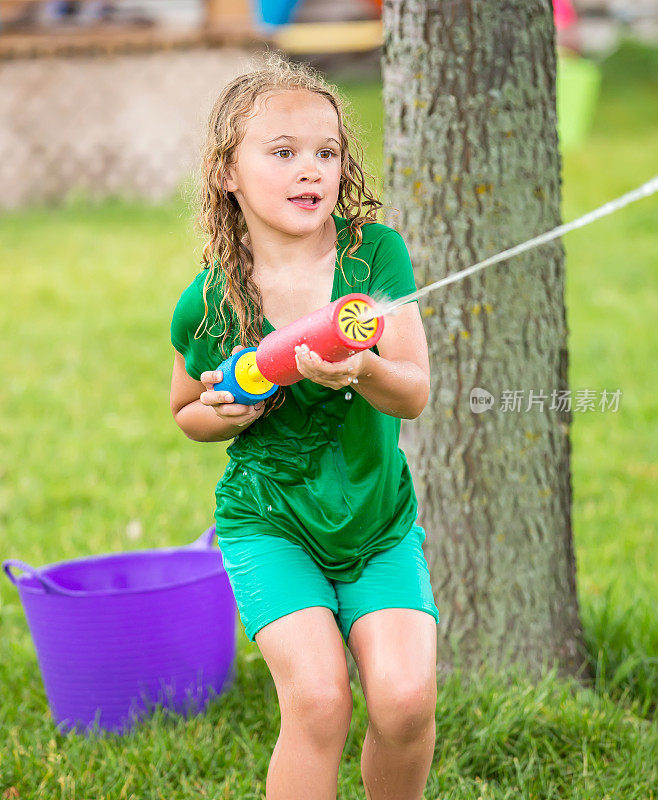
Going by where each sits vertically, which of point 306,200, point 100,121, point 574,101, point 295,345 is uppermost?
point 574,101

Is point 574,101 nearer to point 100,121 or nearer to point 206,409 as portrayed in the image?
point 100,121

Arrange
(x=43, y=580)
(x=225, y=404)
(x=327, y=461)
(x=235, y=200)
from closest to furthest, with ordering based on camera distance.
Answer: (x=225, y=404), (x=327, y=461), (x=235, y=200), (x=43, y=580)

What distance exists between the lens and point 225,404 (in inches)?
80.0

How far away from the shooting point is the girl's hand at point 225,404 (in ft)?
6.61

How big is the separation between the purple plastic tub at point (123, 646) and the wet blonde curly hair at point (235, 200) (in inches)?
32.8

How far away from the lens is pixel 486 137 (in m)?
2.67

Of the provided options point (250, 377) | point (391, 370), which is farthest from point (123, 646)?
point (391, 370)

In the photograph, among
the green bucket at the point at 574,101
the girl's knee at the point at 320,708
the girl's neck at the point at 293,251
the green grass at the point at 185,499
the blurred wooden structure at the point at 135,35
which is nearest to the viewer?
the girl's knee at the point at 320,708

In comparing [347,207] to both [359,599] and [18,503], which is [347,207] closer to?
[359,599]

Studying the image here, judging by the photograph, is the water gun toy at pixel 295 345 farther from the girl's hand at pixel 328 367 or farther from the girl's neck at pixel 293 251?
the girl's neck at pixel 293 251

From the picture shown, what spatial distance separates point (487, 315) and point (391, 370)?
84cm

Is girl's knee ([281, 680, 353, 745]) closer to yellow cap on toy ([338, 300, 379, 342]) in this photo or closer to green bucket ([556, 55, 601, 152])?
yellow cap on toy ([338, 300, 379, 342])

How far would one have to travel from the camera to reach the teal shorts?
80.0 inches

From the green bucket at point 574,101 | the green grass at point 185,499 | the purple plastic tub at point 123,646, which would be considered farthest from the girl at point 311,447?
the green bucket at point 574,101
